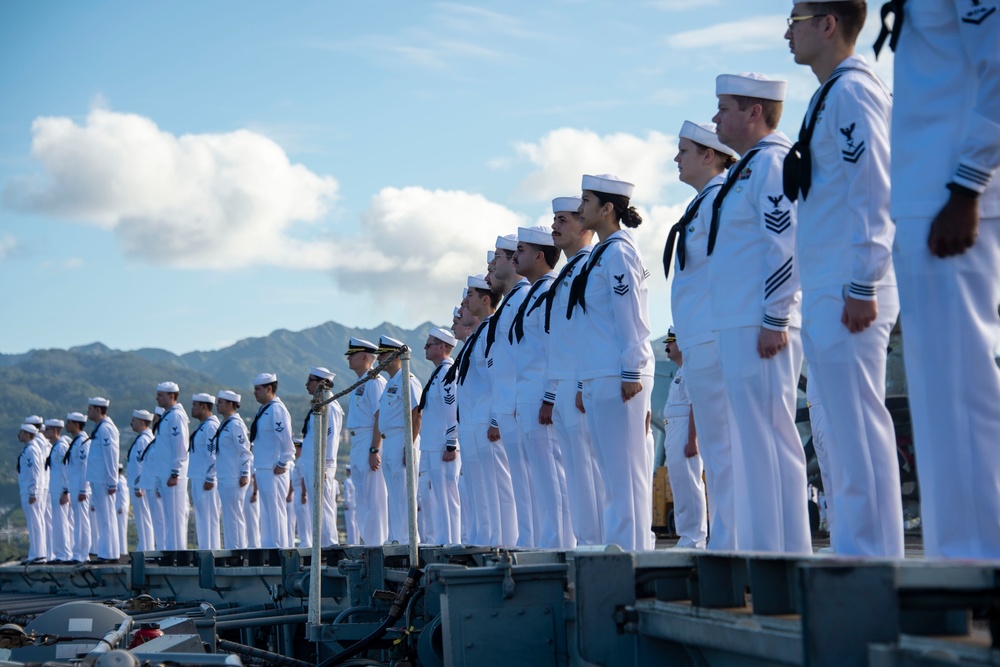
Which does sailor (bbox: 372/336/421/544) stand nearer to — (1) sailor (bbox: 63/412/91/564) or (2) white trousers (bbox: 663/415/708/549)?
(2) white trousers (bbox: 663/415/708/549)

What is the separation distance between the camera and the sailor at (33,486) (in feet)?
79.0

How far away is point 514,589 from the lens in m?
5.66

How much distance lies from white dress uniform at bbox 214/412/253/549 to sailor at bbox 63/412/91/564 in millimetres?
5171

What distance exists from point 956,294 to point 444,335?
31.6ft

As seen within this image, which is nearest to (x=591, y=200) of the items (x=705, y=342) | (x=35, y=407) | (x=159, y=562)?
(x=705, y=342)

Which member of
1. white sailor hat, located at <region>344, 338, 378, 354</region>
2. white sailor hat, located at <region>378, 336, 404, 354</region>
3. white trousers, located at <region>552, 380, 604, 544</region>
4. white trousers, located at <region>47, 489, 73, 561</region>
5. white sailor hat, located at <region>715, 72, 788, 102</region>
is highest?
white sailor hat, located at <region>715, 72, 788, 102</region>

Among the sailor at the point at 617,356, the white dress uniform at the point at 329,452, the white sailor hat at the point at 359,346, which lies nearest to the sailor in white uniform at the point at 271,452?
the white dress uniform at the point at 329,452

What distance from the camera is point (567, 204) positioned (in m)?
8.62

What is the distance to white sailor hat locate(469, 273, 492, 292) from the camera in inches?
448

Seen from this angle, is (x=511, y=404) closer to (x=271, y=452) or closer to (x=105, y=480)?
(x=271, y=452)

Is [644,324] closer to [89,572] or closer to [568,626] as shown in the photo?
[568,626]

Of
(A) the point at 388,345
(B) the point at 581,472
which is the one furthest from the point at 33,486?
(B) the point at 581,472

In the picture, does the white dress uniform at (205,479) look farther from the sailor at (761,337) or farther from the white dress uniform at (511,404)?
the sailor at (761,337)

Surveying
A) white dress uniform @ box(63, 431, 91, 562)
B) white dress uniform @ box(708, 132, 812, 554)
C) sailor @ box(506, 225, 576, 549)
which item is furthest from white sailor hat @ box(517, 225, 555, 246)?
white dress uniform @ box(63, 431, 91, 562)
